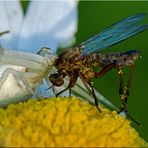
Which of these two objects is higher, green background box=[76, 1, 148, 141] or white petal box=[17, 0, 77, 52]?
white petal box=[17, 0, 77, 52]

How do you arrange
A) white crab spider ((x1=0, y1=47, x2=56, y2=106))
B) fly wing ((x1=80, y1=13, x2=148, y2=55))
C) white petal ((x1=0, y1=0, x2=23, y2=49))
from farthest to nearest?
white petal ((x1=0, y1=0, x2=23, y2=49))
white crab spider ((x1=0, y1=47, x2=56, y2=106))
fly wing ((x1=80, y1=13, x2=148, y2=55))

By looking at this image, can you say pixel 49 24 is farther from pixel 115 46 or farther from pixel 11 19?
pixel 115 46

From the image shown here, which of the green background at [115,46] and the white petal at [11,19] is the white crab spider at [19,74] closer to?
the white petal at [11,19]

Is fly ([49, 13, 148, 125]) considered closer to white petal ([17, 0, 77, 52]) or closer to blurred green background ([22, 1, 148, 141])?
white petal ([17, 0, 77, 52])

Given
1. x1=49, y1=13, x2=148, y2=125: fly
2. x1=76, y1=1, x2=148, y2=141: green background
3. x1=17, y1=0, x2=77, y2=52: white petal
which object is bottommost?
x1=76, y1=1, x2=148, y2=141: green background

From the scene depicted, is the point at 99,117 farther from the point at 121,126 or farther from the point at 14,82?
the point at 14,82

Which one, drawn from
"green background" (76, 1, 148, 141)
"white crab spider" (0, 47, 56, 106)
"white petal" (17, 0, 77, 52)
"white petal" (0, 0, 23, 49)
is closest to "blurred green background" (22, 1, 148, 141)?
"green background" (76, 1, 148, 141)

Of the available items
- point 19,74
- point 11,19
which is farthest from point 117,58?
point 11,19
